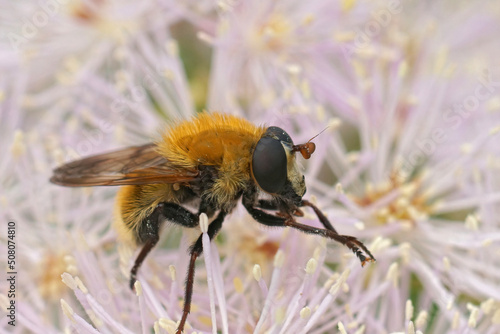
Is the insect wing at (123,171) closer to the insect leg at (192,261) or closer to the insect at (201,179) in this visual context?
the insect at (201,179)

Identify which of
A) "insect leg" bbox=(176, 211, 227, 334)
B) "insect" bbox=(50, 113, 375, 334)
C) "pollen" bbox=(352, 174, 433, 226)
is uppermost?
"insect" bbox=(50, 113, 375, 334)

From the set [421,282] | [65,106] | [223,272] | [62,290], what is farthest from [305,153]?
[65,106]

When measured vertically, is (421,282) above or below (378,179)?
below

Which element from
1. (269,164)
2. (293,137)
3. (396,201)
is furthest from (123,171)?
(396,201)

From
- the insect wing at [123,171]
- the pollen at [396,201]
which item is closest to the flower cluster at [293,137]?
the pollen at [396,201]

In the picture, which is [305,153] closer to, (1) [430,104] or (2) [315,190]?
(2) [315,190]

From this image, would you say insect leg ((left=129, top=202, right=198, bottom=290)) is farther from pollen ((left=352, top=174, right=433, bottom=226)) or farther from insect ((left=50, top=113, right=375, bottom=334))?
pollen ((left=352, top=174, right=433, bottom=226))

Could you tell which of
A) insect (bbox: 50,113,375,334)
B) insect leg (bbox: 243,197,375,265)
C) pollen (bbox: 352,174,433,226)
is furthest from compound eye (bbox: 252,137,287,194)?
pollen (bbox: 352,174,433,226)
